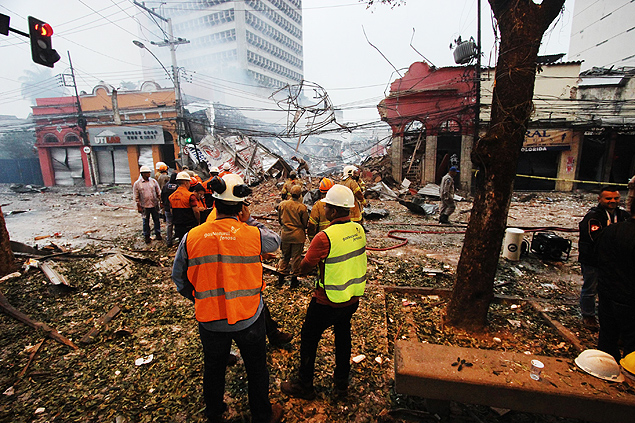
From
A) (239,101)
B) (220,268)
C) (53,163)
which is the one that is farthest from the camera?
(239,101)

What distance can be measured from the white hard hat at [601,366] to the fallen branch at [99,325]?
17.2ft

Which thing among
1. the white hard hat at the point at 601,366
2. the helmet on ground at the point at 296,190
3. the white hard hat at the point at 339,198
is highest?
the white hard hat at the point at 339,198

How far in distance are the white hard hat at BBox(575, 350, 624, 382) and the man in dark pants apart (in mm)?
587

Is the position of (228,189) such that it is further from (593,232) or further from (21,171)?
(21,171)

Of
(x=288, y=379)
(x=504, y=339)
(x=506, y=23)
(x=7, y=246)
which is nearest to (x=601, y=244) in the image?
(x=504, y=339)

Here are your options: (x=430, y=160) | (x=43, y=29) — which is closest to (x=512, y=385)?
(x=43, y=29)

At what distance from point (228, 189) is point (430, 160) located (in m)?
17.1

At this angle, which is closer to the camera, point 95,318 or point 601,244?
point 601,244

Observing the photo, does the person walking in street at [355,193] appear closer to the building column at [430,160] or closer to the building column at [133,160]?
the building column at [430,160]

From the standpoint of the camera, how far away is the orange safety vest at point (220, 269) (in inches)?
79.1

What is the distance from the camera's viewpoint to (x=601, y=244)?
278 centimetres

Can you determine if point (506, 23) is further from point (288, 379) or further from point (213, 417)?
point (213, 417)

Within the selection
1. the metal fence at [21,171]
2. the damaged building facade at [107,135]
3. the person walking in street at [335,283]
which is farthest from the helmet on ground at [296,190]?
the metal fence at [21,171]

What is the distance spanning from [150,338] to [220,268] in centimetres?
258
